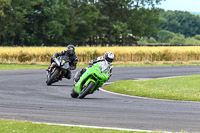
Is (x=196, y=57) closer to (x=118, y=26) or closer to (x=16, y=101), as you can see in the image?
Answer: (x=16, y=101)

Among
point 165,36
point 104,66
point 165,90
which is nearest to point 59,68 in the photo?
point 165,90

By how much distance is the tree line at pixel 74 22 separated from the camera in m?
73.7

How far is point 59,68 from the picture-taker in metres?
19.9

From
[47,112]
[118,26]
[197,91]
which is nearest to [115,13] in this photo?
[118,26]

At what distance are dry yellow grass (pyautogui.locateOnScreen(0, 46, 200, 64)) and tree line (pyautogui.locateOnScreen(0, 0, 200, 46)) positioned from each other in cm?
3067

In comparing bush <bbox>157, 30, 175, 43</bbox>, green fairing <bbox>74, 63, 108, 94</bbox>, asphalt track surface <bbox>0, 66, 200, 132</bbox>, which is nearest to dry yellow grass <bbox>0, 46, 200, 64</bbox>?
asphalt track surface <bbox>0, 66, 200, 132</bbox>

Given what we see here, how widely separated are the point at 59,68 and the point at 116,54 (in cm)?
2154

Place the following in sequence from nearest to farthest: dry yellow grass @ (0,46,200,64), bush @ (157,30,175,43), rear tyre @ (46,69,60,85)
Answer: rear tyre @ (46,69,60,85)
dry yellow grass @ (0,46,200,64)
bush @ (157,30,175,43)

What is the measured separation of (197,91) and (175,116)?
7.05 metres

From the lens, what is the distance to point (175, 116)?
10.9 m

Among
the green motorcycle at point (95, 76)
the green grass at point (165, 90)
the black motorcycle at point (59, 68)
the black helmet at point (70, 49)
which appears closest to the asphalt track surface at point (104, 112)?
the green motorcycle at point (95, 76)

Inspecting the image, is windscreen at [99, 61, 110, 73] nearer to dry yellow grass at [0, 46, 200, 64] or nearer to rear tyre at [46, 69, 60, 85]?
rear tyre at [46, 69, 60, 85]

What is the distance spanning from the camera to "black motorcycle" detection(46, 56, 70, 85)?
19641mm

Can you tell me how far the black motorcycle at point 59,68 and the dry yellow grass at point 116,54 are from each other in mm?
19644
